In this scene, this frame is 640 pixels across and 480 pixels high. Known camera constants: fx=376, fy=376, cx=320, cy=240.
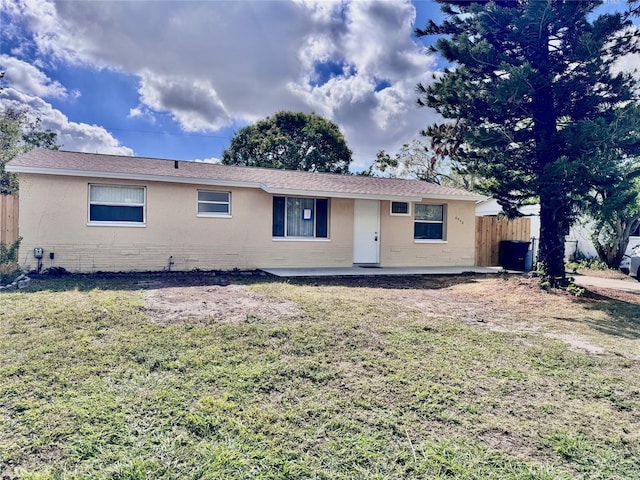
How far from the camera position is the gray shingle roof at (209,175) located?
1027 centimetres

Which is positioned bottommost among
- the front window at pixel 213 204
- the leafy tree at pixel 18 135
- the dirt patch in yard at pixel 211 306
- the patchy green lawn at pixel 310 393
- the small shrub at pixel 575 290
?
the patchy green lawn at pixel 310 393

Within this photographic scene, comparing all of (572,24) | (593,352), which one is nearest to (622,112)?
(572,24)

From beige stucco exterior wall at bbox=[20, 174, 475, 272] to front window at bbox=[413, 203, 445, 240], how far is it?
0.28 m

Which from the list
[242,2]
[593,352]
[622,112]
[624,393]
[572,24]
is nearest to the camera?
[624,393]

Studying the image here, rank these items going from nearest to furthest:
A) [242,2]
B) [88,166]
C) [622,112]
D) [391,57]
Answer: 1. [622,112]
2. [242,2]
3. [88,166]
4. [391,57]

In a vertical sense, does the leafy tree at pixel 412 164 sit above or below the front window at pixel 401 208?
above

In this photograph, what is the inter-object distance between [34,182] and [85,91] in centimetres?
730

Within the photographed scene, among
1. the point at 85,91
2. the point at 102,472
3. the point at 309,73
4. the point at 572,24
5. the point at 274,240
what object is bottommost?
the point at 102,472

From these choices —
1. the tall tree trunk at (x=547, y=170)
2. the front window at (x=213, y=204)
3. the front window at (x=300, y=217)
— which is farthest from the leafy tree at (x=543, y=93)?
the front window at (x=213, y=204)

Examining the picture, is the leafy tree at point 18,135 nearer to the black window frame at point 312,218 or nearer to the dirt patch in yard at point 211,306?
the black window frame at point 312,218

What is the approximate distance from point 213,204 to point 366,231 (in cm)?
543

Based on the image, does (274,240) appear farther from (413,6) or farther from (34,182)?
(413,6)

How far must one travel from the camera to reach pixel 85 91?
15.4 meters

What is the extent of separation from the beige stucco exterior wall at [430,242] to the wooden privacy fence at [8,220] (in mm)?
11043
